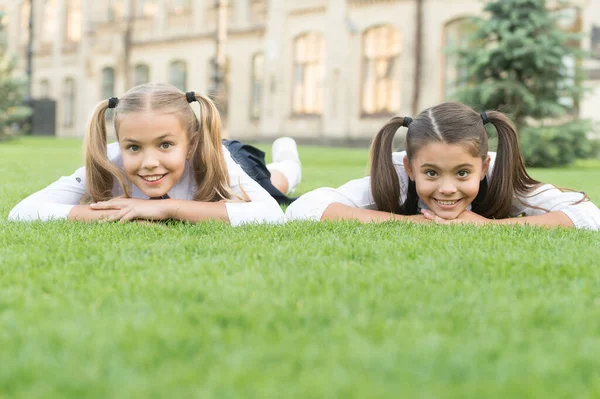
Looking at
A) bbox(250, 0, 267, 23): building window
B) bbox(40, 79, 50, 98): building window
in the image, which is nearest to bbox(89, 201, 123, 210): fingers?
bbox(250, 0, 267, 23): building window

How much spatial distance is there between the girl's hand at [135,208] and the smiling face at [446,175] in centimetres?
125

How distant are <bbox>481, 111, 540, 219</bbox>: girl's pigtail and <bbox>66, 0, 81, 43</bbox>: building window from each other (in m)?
33.3

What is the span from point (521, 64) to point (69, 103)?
25.2 m

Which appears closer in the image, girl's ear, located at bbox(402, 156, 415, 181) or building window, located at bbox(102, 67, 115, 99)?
girl's ear, located at bbox(402, 156, 415, 181)

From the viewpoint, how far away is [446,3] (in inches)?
826

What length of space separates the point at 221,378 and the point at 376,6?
21.9 m

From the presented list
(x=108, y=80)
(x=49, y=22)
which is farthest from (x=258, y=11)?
(x=49, y=22)

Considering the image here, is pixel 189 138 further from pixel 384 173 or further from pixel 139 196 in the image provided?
pixel 384 173

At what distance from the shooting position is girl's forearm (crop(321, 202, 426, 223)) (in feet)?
12.8

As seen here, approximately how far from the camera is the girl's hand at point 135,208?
3707 mm

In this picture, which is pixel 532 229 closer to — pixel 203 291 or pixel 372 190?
pixel 372 190

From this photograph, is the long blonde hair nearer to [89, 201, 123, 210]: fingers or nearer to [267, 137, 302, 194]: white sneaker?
[89, 201, 123, 210]: fingers

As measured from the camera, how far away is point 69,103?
34812 millimetres

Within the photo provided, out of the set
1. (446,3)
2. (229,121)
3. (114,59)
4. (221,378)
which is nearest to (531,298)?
(221,378)
